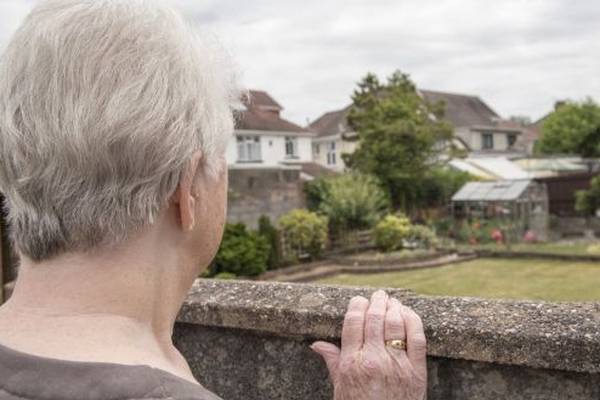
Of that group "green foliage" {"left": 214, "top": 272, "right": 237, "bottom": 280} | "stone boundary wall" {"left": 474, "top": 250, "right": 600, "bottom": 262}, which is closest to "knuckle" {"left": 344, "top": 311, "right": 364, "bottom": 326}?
"green foliage" {"left": 214, "top": 272, "right": 237, "bottom": 280}

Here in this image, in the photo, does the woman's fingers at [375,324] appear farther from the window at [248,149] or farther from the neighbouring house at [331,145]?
the neighbouring house at [331,145]

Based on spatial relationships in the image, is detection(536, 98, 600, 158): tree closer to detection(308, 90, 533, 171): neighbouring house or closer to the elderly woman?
detection(308, 90, 533, 171): neighbouring house

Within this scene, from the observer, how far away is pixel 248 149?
32625mm

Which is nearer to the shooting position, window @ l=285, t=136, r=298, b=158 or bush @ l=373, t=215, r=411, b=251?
bush @ l=373, t=215, r=411, b=251

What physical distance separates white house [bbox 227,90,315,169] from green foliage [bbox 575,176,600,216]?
40.2ft

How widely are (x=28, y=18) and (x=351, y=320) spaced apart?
2.76ft

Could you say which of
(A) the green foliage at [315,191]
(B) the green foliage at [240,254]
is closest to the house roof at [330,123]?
(A) the green foliage at [315,191]

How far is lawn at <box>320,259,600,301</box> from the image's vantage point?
1447 cm

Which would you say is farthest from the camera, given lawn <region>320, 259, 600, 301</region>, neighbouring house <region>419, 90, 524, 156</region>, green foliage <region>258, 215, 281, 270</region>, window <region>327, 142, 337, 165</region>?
neighbouring house <region>419, 90, 524, 156</region>

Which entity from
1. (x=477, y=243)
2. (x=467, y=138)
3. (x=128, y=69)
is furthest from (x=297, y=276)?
(x=467, y=138)

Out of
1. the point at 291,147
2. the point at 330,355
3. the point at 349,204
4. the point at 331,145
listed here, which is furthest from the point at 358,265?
the point at 331,145

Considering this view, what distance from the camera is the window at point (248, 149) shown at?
32.2 meters

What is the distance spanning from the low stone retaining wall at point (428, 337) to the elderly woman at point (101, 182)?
0.84 m

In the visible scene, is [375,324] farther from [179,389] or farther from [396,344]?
[179,389]
